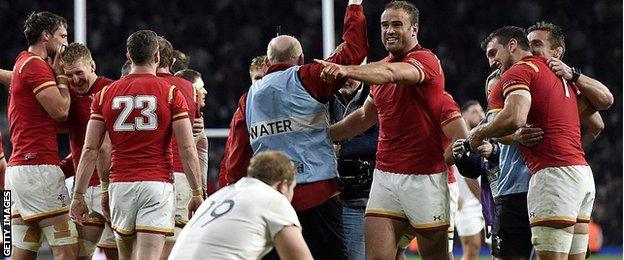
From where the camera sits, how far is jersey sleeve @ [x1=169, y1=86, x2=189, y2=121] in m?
7.58

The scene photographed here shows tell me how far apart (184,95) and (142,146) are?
32.5 inches

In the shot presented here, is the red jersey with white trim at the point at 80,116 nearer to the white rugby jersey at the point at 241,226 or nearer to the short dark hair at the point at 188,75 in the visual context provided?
the short dark hair at the point at 188,75

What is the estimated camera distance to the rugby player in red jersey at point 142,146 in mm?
7555

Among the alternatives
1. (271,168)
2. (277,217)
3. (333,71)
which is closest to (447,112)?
(333,71)

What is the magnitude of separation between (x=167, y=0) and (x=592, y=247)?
7195 mm

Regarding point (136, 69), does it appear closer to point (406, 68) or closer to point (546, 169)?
point (406, 68)

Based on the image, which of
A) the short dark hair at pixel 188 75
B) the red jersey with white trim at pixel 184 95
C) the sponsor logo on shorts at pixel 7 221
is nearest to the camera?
the red jersey with white trim at pixel 184 95

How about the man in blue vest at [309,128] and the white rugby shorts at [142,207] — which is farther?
the white rugby shorts at [142,207]

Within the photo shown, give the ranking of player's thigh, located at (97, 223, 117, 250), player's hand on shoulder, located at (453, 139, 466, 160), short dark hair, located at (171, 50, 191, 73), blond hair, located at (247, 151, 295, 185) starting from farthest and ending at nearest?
short dark hair, located at (171, 50, 191, 73)
player's thigh, located at (97, 223, 117, 250)
player's hand on shoulder, located at (453, 139, 466, 160)
blond hair, located at (247, 151, 295, 185)

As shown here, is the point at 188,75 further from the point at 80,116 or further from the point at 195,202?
the point at 195,202

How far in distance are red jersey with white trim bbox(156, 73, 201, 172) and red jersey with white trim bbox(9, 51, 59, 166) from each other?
2.66ft

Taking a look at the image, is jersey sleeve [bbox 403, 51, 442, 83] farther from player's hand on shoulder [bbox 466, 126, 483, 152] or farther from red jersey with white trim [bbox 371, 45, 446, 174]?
player's hand on shoulder [bbox 466, 126, 483, 152]

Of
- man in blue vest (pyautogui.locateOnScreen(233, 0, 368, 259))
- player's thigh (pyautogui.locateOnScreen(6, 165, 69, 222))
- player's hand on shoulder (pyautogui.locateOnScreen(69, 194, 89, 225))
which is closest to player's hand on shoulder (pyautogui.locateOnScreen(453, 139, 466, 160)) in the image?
man in blue vest (pyautogui.locateOnScreen(233, 0, 368, 259))

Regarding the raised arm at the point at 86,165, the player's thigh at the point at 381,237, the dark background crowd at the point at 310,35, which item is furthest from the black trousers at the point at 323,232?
the dark background crowd at the point at 310,35
